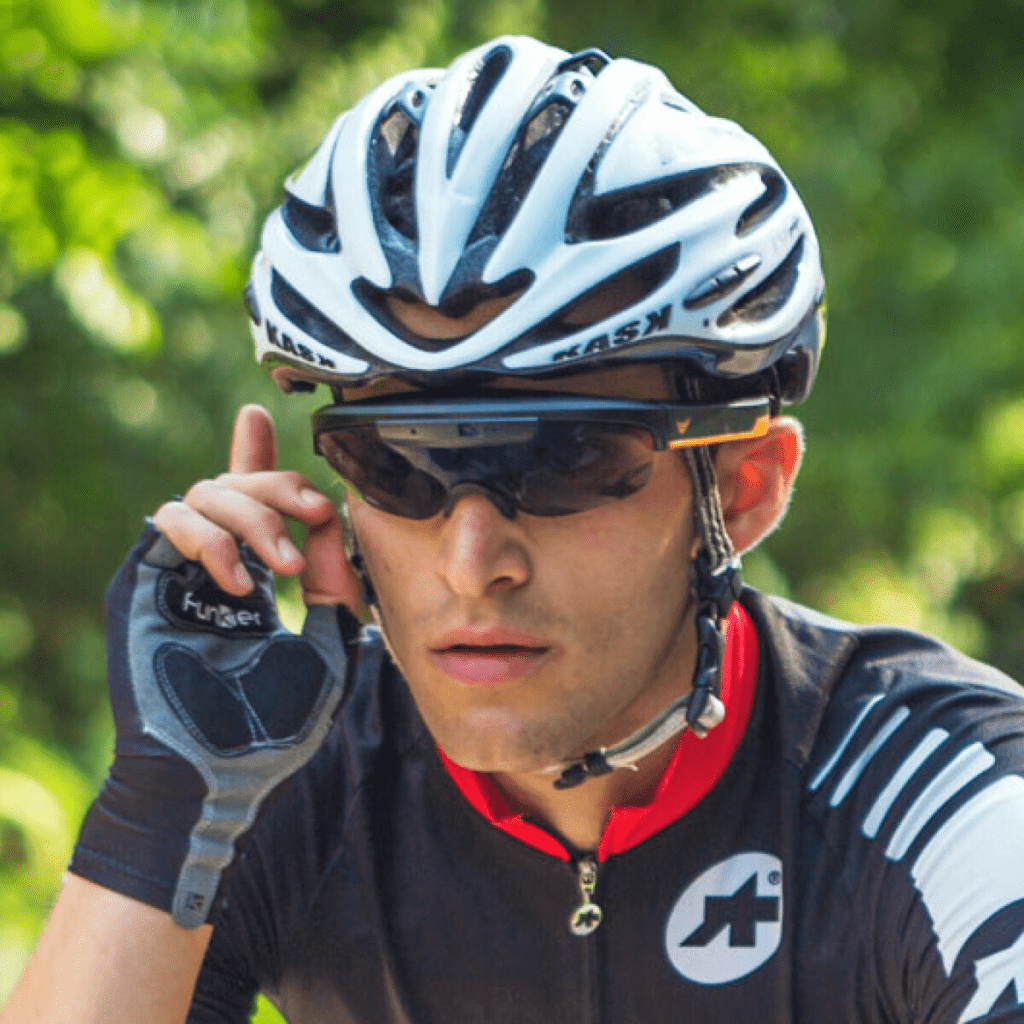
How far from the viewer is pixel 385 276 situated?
2648mm

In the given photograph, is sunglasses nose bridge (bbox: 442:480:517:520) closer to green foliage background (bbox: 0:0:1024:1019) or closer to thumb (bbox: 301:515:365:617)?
thumb (bbox: 301:515:365:617)

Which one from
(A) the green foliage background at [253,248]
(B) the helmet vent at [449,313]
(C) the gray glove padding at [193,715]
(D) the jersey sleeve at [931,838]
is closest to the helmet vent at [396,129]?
(B) the helmet vent at [449,313]

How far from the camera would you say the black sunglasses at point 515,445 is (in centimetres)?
253

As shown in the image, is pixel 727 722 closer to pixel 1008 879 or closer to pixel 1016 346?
pixel 1008 879

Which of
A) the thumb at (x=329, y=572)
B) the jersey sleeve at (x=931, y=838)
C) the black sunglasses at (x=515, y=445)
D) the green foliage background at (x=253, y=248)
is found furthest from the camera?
the green foliage background at (x=253, y=248)

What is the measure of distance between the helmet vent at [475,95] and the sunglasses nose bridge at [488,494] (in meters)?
0.50

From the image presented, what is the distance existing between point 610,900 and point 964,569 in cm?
693

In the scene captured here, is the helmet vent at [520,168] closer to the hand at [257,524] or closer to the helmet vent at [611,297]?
the helmet vent at [611,297]

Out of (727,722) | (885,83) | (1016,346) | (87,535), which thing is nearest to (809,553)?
(1016,346)

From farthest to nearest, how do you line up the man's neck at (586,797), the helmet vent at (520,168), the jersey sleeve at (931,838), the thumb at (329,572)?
the thumb at (329,572) < the man's neck at (586,797) < the helmet vent at (520,168) < the jersey sleeve at (931,838)

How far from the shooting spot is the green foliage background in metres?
4.91

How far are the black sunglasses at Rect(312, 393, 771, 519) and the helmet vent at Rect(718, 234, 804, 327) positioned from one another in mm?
150

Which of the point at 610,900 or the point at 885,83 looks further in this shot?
the point at 885,83

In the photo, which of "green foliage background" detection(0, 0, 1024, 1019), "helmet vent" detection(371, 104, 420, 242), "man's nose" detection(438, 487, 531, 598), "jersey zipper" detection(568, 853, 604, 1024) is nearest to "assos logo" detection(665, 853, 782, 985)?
"jersey zipper" detection(568, 853, 604, 1024)
